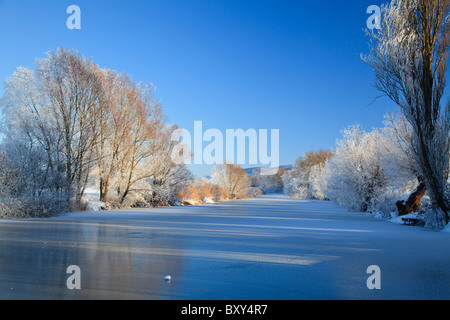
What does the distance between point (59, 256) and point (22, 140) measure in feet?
47.2

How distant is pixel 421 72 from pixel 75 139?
700 inches

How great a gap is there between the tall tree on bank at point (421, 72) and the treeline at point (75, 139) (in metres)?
15.2

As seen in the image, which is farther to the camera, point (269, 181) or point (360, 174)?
point (269, 181)

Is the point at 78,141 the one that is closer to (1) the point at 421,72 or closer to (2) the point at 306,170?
(1) the point at 421,72

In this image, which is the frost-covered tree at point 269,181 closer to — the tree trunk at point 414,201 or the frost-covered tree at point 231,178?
the frost-covered tree at point 231,178

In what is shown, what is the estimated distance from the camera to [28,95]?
17.2 m

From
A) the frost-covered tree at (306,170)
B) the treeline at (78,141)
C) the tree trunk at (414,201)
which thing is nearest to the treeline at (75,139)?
the treeline at (78,141)

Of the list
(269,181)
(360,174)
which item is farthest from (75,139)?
(269,181)

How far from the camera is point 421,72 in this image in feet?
38.7

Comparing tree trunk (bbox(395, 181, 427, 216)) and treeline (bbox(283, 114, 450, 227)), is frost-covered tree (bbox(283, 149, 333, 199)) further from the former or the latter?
tree trunk (bbox(395, 181, 427, 216))

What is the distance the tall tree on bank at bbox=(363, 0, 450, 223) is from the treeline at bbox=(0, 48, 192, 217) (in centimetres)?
1522
